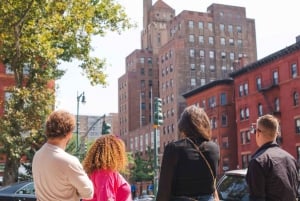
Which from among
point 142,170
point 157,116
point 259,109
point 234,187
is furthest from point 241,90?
point 234,187

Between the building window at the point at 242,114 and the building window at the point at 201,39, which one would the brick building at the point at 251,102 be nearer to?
the building window at the point at 242,114

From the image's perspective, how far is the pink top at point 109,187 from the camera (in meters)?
5.02

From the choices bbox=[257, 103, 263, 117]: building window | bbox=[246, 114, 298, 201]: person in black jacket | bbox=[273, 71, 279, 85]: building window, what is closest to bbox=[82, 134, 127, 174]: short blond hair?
bbox=[246, 114, 298, 201]: person in black jacket

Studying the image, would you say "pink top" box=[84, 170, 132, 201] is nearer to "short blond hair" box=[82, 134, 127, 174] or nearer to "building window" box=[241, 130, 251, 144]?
"short blond hair" box=[82, 134, 127, 174]

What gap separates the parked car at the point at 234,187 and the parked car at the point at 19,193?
5.26m

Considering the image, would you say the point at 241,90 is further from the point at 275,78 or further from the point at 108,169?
the point at 108,169

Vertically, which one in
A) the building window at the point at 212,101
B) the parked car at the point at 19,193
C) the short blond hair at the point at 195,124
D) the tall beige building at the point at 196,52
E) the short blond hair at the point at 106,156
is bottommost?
the parked car at the point at 19,193

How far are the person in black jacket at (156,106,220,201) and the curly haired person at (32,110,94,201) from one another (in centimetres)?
68

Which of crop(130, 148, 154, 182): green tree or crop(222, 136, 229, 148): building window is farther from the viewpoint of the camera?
crop(130, 148, 154, 182): green tree

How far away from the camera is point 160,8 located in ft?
422

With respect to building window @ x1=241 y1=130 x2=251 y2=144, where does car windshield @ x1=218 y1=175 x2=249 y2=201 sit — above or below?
below

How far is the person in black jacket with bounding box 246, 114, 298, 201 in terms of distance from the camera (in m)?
4.95

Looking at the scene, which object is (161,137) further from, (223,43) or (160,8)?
(160,8)

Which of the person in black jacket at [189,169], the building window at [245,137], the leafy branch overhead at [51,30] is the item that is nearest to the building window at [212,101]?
the building window at [245,137]
